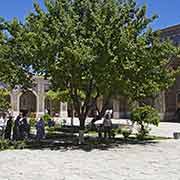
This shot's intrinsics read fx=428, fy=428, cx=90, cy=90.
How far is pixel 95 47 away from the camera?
16828 mm

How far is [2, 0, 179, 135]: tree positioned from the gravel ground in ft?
10.5

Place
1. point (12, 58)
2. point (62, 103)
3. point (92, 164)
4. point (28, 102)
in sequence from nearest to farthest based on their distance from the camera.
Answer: point (92, 164)
point (12, 58)
point (62, 103)
point (28, 102)

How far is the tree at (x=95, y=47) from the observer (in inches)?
663

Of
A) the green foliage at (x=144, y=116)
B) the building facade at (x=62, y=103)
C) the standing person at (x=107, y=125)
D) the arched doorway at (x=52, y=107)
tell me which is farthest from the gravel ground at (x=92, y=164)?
the arched doorway at (x=52, y=107)

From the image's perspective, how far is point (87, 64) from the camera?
16.7 metres

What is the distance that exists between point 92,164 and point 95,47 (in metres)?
5.59

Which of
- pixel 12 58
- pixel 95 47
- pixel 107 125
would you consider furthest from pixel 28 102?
pixel 95 47

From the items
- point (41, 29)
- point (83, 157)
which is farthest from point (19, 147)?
point (41, 29)

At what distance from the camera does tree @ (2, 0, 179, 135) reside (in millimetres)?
16828

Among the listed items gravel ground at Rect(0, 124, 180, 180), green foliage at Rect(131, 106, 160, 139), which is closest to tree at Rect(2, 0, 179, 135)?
gravel ground at Rect(0, 124, 180, 180)

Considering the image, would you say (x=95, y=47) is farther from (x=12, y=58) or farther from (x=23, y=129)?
(x=23, y=129)

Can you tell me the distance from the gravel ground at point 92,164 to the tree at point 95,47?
126 inches

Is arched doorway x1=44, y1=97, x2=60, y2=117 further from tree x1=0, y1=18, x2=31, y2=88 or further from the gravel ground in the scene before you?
the gravel ground

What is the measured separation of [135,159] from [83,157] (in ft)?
5.74
